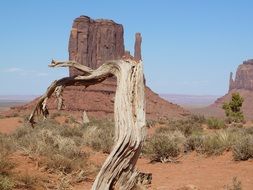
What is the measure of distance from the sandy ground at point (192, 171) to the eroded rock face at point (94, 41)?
68.2 m

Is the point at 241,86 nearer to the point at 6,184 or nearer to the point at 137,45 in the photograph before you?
the point at 137,45

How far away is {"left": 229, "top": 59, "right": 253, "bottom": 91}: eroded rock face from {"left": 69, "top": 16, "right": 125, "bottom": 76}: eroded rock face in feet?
201

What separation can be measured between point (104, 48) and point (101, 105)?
17.4 meters

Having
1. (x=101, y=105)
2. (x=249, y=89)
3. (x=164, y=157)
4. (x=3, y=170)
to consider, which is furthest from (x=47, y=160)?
(x=249, y=89)

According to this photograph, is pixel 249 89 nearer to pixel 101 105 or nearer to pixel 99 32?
pixel 99 32

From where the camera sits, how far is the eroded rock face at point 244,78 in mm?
132625

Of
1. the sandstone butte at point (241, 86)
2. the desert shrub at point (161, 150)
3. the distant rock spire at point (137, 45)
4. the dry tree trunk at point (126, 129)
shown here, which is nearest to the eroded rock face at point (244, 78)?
the sandstone butte at point (241, 86)

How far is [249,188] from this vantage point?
936 cm

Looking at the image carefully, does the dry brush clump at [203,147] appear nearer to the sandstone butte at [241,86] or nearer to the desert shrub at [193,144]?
the desert shrub at [193,144]

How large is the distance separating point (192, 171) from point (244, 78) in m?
128

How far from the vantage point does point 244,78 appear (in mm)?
134750

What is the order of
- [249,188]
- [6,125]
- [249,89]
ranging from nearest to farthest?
[249,188] < [6,125] < [249,89]

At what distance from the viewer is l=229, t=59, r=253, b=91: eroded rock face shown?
13262 cm

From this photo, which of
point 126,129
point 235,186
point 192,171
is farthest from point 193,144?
point 126,129
